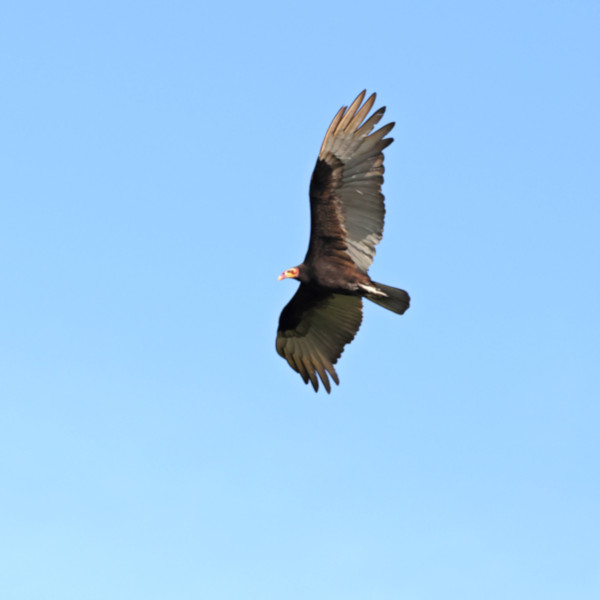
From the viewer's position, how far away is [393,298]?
16484mm

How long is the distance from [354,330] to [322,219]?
1818 mm

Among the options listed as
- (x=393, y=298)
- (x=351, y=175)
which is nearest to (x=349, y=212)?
(x=351, y=175)

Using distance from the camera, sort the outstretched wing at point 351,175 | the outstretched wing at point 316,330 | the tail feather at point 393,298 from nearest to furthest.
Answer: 1. the outstretched wing at point 351,175
2. the tail feather at point 393,298
3. the outstretched wing at point 316,330

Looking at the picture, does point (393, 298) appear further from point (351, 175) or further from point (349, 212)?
point (351, 175)

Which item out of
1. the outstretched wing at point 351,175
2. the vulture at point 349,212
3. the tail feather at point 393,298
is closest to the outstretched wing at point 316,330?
the vulture at point 349,212

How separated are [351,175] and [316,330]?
242 centimetres

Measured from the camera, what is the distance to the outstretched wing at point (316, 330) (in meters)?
17.6

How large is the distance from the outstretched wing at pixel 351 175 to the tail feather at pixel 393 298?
0.68 m

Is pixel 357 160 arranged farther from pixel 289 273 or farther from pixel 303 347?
pixel 303 347

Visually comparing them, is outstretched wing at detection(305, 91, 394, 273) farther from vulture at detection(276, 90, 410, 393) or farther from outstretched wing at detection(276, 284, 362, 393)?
outstretched wing at detection(276, 284, 362, 393)

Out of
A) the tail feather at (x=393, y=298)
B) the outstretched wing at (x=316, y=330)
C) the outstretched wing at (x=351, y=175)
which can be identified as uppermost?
the outstretched wing at (x=351, y=175)

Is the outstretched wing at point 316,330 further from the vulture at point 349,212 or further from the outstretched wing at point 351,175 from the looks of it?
the outstretched wing at point 351,175

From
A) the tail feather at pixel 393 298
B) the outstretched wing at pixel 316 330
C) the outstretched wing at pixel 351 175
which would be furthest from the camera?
the outstretched wing at pixel 316 330

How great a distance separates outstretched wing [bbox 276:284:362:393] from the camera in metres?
17.6
